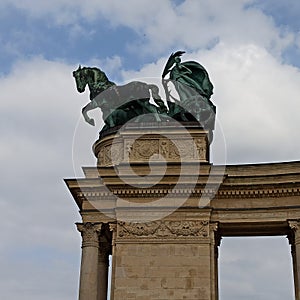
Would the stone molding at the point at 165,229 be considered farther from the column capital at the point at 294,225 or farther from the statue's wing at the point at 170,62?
the statue's wing at the point at 170,62

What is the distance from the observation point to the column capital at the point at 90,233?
87.8ft

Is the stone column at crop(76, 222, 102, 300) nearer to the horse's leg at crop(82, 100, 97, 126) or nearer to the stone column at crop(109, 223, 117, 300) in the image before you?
the stone column at crop(109, 223, 117, 300)

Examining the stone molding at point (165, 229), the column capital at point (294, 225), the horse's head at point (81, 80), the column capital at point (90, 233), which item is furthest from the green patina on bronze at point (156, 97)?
the column capital at point (294, 225)

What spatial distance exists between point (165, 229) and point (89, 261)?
3581 mm

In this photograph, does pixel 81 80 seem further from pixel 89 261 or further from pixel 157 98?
pixel 89 261

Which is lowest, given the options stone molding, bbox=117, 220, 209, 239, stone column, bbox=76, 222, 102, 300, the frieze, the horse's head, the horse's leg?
stone column, bbox=76, 222, 102, 300

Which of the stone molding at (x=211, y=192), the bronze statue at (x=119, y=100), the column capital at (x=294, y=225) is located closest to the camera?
the column capital at (x=294, y=225)

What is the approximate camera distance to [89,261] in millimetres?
26391

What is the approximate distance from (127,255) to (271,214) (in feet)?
21.5

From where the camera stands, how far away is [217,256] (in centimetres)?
2880

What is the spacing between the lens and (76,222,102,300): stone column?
2586cm

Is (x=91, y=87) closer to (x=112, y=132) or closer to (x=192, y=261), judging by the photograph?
(x=112, y=132)

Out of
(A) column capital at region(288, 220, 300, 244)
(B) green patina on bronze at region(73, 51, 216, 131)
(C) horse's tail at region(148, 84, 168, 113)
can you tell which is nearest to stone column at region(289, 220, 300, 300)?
(A) column capital at region(288, 220, 300, 244)

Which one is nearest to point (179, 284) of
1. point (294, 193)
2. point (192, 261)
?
point (192, 261)
